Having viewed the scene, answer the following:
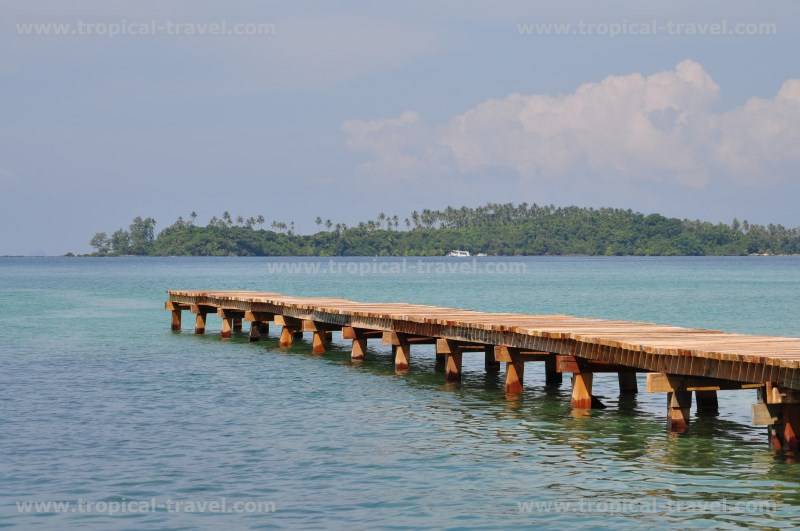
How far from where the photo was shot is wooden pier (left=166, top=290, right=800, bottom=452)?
1577cm

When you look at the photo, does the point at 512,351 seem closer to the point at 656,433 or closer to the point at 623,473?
the point at 656,433

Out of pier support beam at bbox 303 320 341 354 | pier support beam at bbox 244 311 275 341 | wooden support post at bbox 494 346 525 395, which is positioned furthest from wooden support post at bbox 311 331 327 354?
wooden support post at bbox 494 346 525 395

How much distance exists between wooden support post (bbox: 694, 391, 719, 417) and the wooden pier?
2 cm

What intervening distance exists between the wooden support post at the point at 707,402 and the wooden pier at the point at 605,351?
0.06 feet

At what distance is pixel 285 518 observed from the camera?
13.0 metres

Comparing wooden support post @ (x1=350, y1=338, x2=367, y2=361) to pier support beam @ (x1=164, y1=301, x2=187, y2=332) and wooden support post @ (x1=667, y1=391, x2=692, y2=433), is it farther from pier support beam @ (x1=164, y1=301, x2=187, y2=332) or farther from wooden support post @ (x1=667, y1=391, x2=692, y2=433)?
pier support beam @ (x1=164, y1=301, x2=187, y2=332)

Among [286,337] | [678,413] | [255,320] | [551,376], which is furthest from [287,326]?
[678,413]

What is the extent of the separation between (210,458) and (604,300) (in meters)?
63.8

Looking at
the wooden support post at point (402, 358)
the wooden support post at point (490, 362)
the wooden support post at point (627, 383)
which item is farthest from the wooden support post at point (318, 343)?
the wooden support post at point (627, 383)

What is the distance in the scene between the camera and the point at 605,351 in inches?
741

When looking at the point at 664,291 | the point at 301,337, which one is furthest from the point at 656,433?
the point at 664,291

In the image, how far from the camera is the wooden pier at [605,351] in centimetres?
1577

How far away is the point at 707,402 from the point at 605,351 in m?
2.89

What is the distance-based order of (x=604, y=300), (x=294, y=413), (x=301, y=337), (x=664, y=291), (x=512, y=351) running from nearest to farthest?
(x=294, y=413), (x=512, y=351), (x=301, y=337), (x=604, y=300), (x=664, y=291)
